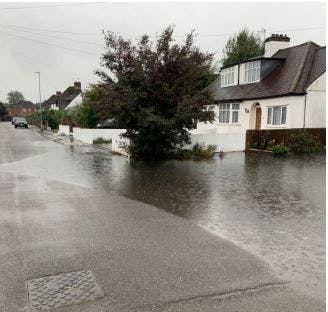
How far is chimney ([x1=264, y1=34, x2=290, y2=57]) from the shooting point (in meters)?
29.7

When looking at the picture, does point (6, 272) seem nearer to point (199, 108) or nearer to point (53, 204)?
point (53, 204)

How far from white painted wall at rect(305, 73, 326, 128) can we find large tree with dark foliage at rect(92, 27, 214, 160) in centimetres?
838

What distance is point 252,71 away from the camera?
92.2ft

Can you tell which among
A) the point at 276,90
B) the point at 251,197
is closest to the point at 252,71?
the point at 276,90

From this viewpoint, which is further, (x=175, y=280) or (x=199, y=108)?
(x=199, y=108)

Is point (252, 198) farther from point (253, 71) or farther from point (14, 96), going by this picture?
point (14, 96)

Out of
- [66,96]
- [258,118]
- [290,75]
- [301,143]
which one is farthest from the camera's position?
[66,96]

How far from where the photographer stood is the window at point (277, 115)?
77.6 ft

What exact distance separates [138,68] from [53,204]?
863 cm

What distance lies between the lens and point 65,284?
183 inches

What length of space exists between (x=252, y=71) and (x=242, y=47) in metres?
21.2

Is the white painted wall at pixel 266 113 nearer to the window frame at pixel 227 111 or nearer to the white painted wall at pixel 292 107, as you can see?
the white painted wall at pixel 292 107

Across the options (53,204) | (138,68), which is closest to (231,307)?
(53,204)

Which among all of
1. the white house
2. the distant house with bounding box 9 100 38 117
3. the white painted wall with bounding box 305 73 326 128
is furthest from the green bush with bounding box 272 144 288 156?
the distant house with bounding box 9 100 38 117
